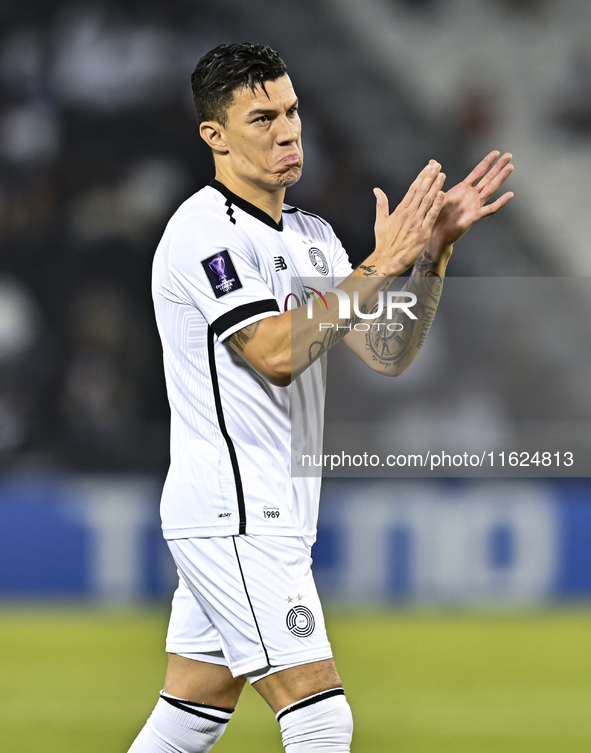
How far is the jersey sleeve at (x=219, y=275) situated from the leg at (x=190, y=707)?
77 centimetres

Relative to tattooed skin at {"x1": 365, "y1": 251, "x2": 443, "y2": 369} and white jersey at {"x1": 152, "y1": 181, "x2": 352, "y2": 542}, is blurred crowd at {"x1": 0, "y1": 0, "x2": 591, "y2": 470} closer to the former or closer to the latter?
tattooed skin at {"x1": 365, "y1": 251, "x2": 443, "y2": 369}

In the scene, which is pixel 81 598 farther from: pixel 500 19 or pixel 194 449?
pixel 500 19

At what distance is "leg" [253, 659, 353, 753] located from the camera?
196 centimetres

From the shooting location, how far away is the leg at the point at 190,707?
222 cm

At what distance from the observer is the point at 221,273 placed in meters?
2.06

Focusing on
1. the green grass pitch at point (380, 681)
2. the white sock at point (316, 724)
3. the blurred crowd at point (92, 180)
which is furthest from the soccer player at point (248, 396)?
the blurred crowd at point (92, 180)

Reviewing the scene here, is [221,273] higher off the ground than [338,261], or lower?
lower

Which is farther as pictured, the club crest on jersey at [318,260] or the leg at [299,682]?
the club crest on jersey at [318,260]

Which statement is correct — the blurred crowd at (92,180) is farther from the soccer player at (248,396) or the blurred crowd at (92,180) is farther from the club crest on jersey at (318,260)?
the soccer player at (248,396)

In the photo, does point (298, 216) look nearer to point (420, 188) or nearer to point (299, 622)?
point (420, 188)

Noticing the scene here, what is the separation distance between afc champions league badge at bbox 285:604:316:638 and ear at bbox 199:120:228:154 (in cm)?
105

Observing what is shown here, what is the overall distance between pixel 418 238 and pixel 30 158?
7037 millimetres

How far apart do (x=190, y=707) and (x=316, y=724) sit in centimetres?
39

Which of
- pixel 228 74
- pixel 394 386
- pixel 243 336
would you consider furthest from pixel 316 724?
pixel 394 386
